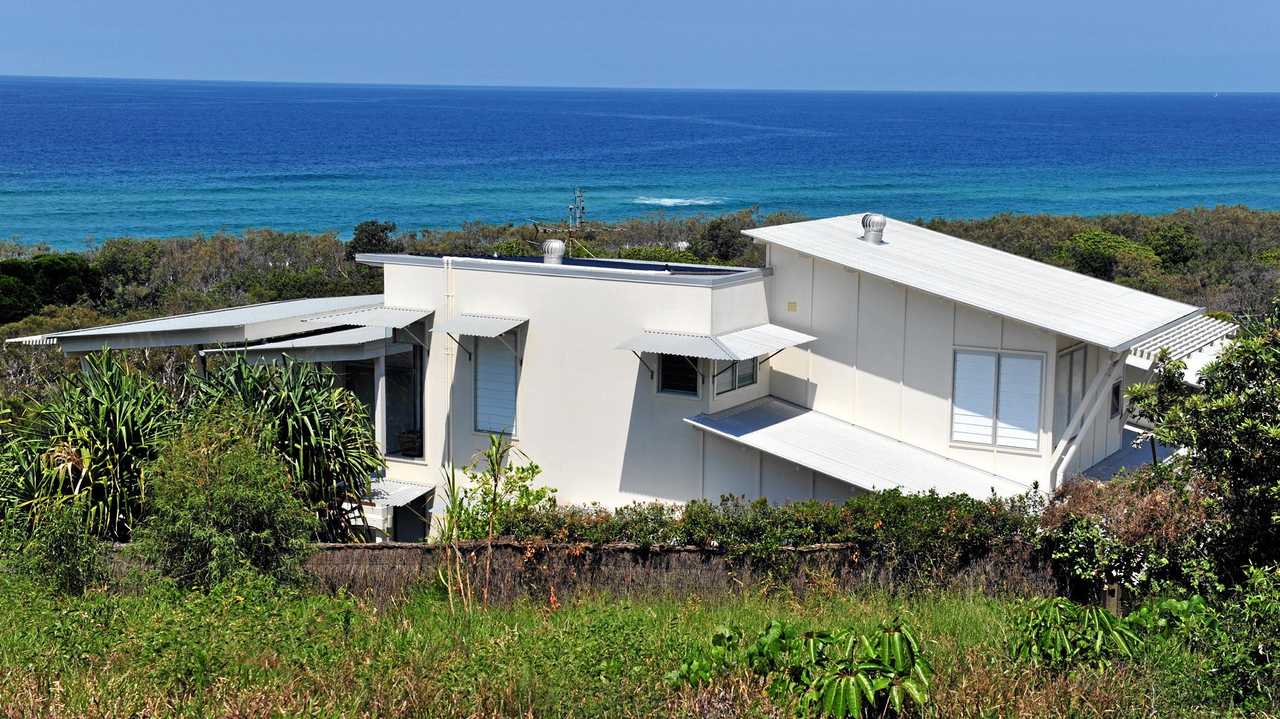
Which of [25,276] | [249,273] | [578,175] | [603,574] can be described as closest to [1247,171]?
[578,175]

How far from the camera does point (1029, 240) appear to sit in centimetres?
4572

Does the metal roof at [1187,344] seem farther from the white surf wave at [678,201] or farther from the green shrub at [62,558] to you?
the white surf wave at [678,201]

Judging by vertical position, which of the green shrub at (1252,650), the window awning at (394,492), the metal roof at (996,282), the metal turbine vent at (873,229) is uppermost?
the metal turbine vent at (873,229)

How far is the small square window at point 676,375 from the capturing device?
15.6m

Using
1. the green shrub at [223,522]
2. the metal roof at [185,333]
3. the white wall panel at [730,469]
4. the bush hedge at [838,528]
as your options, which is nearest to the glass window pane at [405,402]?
the metal roof at [185,333]

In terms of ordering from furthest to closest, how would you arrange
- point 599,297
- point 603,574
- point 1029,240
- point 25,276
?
point 1029,240 < point 25,276 < point 599,297 < point 603,574

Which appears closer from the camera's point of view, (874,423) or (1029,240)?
(874,423)

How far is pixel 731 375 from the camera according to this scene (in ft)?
51.8

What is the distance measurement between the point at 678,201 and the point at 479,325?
80.8 meters

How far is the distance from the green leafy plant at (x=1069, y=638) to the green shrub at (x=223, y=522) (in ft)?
20.0

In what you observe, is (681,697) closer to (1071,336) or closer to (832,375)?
(1071,336)

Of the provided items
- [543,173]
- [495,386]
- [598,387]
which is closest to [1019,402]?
[598,387]

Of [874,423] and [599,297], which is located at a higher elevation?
[599,297]

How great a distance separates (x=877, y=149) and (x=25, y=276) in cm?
12342
